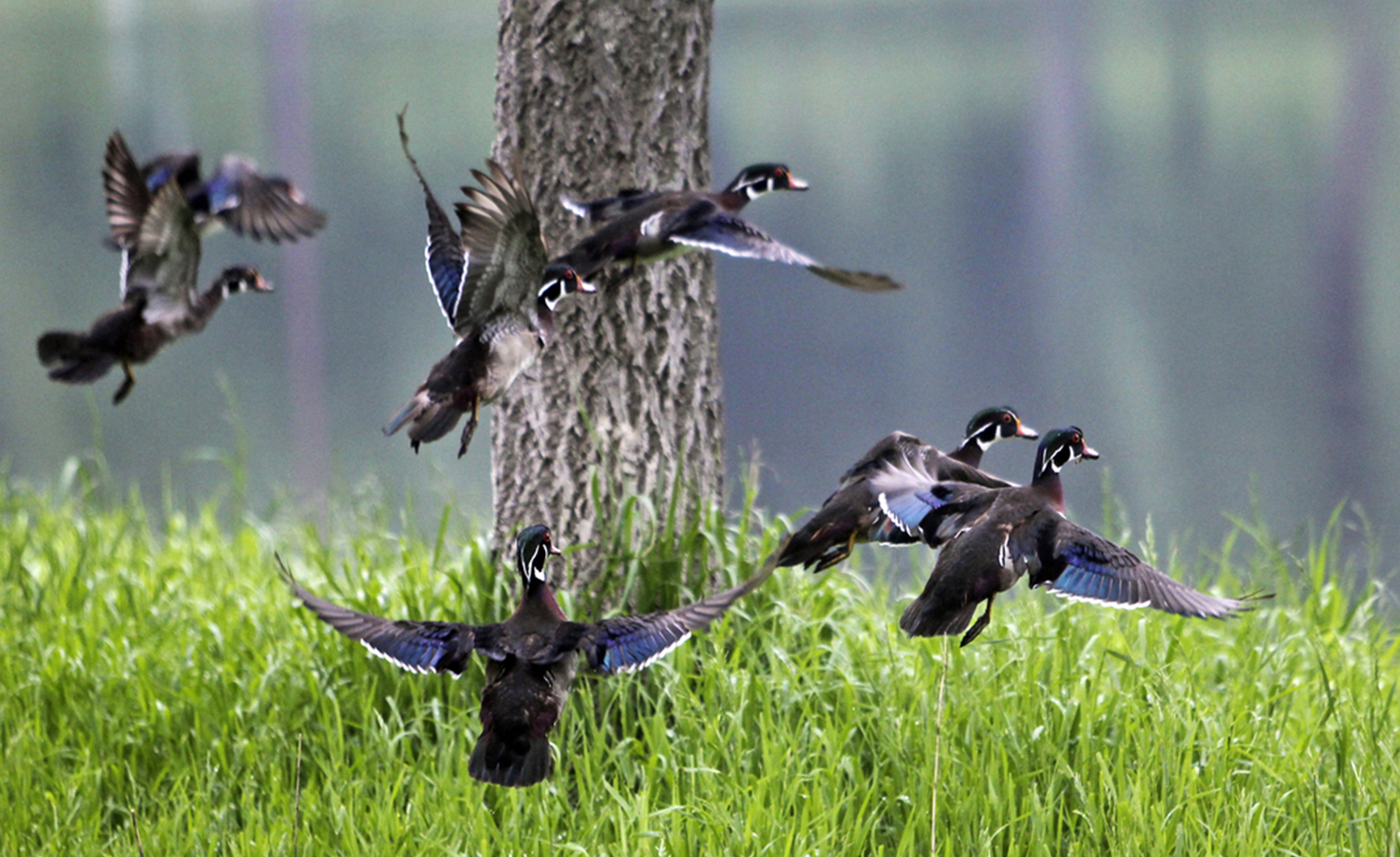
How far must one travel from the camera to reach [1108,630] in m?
4.32

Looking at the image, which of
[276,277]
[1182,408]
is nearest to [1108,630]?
[1182,408]

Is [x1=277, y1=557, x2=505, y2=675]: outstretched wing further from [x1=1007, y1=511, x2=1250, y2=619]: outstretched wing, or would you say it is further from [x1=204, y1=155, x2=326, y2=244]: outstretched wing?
[x1=204, y1=155, x2=326, y2=244]: outstretched wing

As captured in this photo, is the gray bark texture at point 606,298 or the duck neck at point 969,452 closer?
the duck neck at point 969,452

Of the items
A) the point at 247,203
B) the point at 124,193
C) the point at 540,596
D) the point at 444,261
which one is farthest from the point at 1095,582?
the point at 247,203

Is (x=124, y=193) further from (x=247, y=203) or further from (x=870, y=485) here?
(x=870, y=485)

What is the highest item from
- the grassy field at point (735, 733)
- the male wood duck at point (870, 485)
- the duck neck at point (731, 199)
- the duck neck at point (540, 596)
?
the duck neck at point (731, 199)

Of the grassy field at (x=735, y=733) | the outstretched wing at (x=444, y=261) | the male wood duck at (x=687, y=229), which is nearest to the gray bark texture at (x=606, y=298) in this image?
the grassy field at (x=735, y=733)

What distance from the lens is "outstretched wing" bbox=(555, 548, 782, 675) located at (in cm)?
262

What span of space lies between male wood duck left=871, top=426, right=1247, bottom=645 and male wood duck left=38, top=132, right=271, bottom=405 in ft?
7.20

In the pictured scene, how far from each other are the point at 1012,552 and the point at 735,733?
4.19 ft

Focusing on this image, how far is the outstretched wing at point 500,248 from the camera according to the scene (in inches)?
111

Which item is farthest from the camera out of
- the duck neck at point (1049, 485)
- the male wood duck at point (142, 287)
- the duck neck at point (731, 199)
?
the male wood duck at point (142, 287)

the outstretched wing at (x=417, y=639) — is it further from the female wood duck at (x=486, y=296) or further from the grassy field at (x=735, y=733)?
the grassy field at (x=735, y=733)

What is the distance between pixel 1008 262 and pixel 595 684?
10722mm
